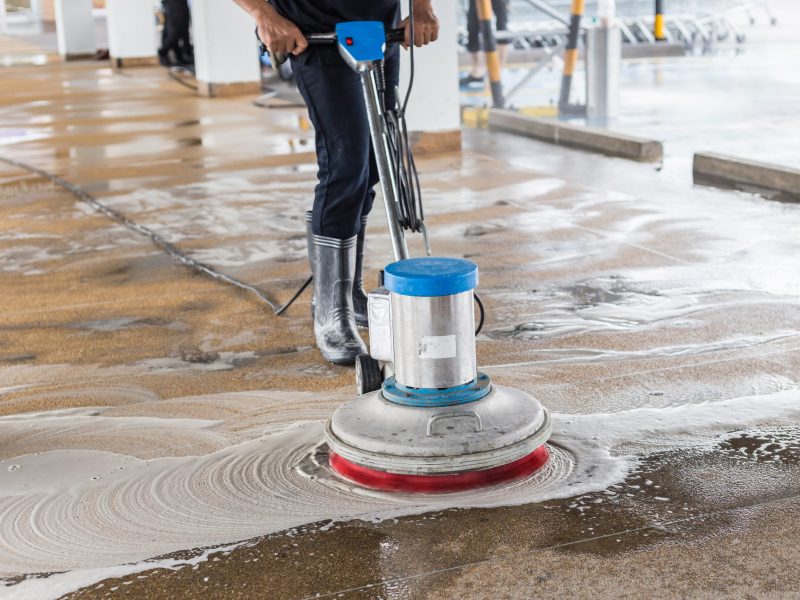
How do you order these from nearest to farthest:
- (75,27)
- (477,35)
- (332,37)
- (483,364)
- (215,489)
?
(215,489)
(332,37)
(483,364)
(477,35)
(75,27)

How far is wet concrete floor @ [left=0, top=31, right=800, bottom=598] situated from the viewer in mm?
1981

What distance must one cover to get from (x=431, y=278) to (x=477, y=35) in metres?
11.7

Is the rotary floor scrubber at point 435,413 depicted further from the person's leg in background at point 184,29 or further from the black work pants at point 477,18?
the person's leg in background at point 184,29

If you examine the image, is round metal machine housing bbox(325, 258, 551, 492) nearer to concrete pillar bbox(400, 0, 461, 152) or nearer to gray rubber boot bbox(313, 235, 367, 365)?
gray rubber boot bbox(313, 235, 367, 365)

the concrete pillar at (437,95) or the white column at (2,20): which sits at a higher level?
the white column at (2,20)

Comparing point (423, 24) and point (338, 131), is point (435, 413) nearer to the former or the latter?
point (338, 131)

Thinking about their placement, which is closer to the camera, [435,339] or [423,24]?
[435,339]

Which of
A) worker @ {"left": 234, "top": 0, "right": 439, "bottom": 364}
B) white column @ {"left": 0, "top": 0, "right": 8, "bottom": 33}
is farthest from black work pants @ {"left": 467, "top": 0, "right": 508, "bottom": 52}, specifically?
white column @ {"left": 0, "top": 0, "right": 8, "bottom": 33}

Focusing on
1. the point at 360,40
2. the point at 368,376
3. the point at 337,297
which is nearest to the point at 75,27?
the point at 337,297

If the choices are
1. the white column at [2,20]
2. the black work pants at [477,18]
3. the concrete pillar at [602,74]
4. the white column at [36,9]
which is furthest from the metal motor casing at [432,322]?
the white column at [36,9]

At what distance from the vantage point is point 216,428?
275 centimetres

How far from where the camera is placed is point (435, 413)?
2.28m

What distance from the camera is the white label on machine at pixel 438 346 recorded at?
7.45 feet

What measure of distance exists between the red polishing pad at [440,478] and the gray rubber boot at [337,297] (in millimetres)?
857
